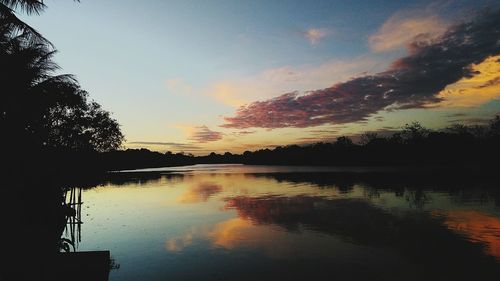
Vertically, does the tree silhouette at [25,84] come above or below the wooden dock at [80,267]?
above

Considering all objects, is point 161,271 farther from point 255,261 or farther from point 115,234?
point 115,234

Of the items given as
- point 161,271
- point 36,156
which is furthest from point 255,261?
point 36,156

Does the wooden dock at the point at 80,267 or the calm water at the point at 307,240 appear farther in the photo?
the calm water at the point at 307,240

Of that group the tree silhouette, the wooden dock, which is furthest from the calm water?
the tree silhouette

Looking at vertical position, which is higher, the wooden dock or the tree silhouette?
the tree silhouette

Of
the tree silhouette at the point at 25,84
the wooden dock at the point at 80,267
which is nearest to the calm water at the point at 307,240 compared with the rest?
the wooden dock at the point at 80,267

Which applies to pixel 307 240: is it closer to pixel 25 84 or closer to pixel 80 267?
pixel 80 267

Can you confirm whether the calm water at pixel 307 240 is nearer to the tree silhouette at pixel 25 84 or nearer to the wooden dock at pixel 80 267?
the wooden dock at pixel 80 267

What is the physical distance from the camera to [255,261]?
20469 mm

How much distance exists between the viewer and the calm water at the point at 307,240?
18594mm

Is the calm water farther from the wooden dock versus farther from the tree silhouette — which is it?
the tree silhouette

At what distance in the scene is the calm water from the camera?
18594 millimetres

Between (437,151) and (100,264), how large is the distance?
164327 mm

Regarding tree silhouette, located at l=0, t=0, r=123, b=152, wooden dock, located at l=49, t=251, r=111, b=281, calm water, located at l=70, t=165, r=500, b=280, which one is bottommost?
calm water, located at l=70, t=165, r=500, b=280
